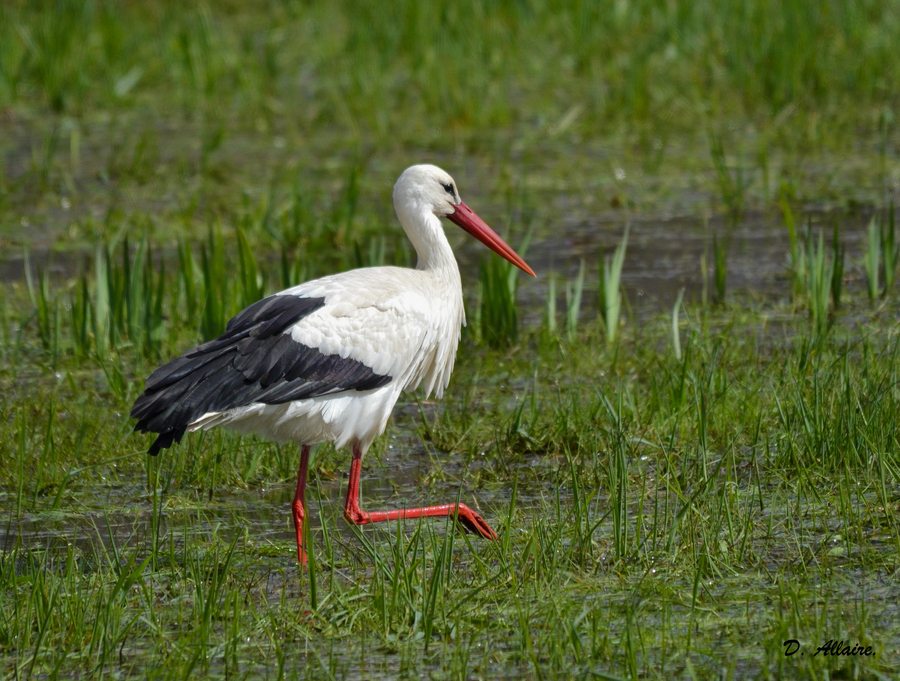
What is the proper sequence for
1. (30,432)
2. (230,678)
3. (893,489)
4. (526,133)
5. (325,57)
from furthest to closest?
(325,57), (526,133), (30,432), (893,489), (230,678)

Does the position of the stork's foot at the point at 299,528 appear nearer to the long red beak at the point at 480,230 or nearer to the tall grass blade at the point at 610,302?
the long red beak at the point at 480,230

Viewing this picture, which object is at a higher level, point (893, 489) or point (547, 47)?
point (547, 47)

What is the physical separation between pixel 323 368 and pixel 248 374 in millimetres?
285

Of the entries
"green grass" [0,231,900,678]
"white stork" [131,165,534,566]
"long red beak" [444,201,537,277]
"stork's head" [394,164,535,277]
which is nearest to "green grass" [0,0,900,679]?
"green grass" [0,231,900,678]

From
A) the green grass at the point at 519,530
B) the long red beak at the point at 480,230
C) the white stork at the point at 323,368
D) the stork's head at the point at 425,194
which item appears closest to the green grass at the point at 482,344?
the green grass at the point at 519,530

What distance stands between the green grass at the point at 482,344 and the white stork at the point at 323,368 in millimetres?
286

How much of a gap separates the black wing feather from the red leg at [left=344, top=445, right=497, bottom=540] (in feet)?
0.99

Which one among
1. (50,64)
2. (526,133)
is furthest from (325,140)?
(50,64)

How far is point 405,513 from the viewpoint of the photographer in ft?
14.1

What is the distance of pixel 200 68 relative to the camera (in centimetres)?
1035

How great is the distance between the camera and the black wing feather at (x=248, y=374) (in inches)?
159

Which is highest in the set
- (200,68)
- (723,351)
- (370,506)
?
(200,68)

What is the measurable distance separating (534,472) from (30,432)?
6.21 ft

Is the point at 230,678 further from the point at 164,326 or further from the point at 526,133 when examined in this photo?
the point at 526,133
